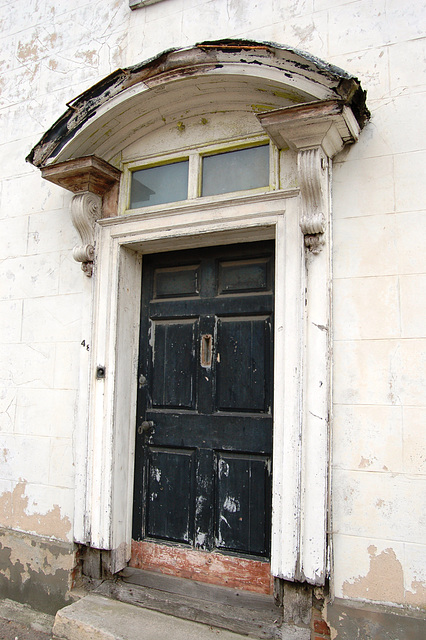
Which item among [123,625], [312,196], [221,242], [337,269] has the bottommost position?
[123,625]

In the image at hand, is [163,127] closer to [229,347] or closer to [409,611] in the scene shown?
[229,347]

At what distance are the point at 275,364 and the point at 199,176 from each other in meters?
1.35

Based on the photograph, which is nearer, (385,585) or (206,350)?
(385,585)

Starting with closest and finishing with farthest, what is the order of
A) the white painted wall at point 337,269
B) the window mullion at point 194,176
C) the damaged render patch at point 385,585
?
the damaged render patch at point 385,585 < the white painted wall at point 337,269 < the window mullion at point 194,176

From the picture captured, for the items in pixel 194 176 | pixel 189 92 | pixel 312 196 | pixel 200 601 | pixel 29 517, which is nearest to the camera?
pixel 312 196

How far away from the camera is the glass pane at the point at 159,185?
3.29 m

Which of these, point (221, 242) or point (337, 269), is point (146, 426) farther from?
point (337, 269)

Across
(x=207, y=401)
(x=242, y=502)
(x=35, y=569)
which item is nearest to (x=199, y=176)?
(x=207, y=401)

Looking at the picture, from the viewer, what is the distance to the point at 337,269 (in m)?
2.71

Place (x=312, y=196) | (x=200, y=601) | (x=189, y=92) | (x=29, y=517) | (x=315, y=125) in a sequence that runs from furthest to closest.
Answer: (x=29, y=517) → (x=189, y=92) → (x=200, y=601) → (x=312, y=196) → (x=315, y=125)

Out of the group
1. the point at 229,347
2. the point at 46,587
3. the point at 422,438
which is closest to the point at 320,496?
the point at 422,438

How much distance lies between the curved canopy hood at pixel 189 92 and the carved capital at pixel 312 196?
30 centimetres

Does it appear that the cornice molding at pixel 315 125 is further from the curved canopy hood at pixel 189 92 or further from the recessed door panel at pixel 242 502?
the recessed door panel at pixel 242 502

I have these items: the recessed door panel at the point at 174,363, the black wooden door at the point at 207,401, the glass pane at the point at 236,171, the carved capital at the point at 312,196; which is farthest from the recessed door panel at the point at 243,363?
the glass pane at the point at 236,171
